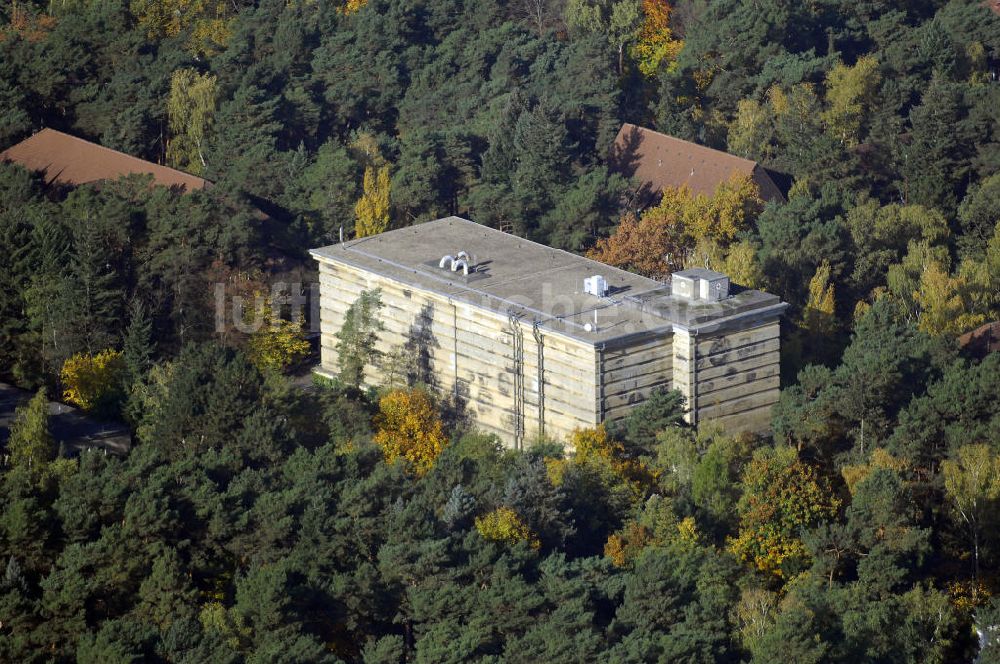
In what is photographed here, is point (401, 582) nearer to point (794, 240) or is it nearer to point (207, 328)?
point (207, 328)

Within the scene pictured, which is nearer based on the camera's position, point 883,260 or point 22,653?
point 22,653

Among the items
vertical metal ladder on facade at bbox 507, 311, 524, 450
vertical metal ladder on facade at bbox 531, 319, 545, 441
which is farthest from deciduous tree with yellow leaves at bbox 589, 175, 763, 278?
vertical metal ladder on facade at bbox 531, 319, 545, 441

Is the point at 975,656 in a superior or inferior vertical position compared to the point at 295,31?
inferior

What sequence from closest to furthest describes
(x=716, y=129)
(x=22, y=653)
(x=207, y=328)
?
(x=22, y=653), (x=207, y=328), (x=716, y=129)

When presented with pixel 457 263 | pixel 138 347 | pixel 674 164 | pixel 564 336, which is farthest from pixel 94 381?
pixel 674 164

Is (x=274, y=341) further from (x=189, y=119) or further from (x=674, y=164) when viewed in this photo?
(x=189, y=119)

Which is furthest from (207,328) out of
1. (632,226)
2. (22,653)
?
(22,653)
